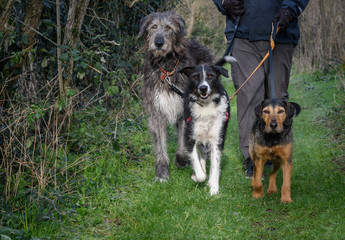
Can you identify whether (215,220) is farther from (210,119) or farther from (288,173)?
(210,119)

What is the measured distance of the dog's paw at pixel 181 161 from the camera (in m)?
6.07

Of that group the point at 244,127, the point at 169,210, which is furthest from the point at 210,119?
the point at 169,210

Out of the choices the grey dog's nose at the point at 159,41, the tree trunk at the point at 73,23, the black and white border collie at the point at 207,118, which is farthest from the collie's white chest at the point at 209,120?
the tree trunk at the point at 73,23

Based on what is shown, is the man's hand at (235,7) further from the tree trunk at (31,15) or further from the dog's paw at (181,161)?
the tree trunk at (31,15)

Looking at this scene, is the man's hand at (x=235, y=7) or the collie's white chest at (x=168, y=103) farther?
the collie's white chest at (x=168, y=103)

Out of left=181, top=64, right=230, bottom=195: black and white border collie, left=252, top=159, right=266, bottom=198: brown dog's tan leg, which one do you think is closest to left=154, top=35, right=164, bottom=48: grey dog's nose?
left=181, top=64, right=230, bottom=195: black and white border collie

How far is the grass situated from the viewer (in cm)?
402

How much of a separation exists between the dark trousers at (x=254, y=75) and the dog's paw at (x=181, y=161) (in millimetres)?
848

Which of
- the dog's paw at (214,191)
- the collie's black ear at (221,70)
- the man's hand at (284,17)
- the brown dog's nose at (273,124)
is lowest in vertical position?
the dog's paw at (214,191)

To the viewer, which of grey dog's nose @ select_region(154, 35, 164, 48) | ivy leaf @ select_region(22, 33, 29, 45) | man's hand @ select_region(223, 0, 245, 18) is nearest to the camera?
ivy leaf @ select_region(22, 33, 29, 45)

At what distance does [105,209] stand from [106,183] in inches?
22.3

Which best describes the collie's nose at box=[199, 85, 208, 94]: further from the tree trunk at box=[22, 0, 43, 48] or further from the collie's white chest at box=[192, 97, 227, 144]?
the tree trunk at box=[22, 0, 43, 48]

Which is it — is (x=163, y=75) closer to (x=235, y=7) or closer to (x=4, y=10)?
(x=235, y=7)

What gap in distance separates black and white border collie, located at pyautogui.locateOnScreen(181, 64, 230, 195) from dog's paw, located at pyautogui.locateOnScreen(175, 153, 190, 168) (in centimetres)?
69
